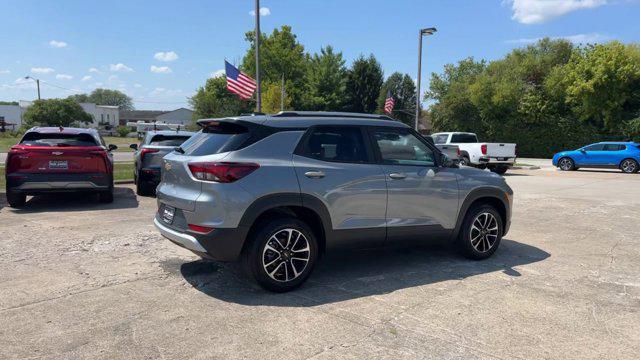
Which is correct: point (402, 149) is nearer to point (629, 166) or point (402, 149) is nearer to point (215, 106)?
point (629, 166)

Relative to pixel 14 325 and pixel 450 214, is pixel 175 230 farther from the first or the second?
pixel 450 214

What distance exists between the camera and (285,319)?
4.11m

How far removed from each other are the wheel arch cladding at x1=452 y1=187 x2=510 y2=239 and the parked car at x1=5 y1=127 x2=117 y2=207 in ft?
22.7

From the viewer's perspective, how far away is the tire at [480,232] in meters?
5.96

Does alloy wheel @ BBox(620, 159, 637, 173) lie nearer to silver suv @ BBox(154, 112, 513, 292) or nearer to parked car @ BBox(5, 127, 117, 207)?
silver suv @ BBox(154, 112, 513, 292)

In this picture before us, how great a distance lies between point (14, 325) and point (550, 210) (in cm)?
975

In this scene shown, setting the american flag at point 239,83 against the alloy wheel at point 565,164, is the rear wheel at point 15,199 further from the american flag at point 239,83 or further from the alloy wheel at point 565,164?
the alloy wheel at point 565,164

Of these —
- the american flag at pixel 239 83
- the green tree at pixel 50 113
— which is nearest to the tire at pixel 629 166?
the american flag at pixel 239 83

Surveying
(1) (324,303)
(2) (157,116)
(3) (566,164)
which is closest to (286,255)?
(1) (324,303)

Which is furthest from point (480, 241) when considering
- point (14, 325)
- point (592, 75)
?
point (592, 75)

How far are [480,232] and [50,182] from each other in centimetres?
757

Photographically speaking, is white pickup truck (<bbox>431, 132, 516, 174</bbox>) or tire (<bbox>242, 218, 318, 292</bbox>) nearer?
tire (<bbox>242, 218, 318, 292</bbox>)

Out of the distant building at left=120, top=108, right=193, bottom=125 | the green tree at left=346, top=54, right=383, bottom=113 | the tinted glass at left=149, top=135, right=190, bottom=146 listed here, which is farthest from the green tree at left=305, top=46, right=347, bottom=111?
the distant building at left=120, top=108, right=193, bottom=125

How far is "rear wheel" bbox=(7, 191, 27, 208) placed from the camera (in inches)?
356
